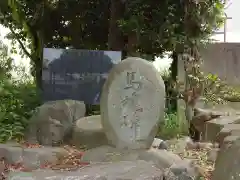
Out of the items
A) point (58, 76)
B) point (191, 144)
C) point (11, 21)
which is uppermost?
point (11, 21)

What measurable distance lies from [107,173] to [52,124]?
2932 millimetres

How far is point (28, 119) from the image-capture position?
699 centimetres

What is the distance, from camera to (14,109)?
24.0 ft

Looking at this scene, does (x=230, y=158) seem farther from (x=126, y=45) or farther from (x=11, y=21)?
(x=11, y=21)

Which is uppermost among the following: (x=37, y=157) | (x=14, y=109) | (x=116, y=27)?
(x=116, y=27)

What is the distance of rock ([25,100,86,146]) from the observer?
6.52m

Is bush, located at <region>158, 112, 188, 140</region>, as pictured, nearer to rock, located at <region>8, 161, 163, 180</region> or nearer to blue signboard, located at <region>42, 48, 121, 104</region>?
blue signboard, located at <region>42, 48, 121, 104</region>

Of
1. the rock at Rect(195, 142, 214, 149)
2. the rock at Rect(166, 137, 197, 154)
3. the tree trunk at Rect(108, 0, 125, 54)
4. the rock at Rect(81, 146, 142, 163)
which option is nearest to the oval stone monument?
the rock at Rect(81, 146, 142, 163)

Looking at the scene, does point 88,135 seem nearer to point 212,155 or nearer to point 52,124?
point 52,124

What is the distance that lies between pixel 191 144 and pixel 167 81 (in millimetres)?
4516

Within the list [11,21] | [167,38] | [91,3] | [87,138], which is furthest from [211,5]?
[11,21]

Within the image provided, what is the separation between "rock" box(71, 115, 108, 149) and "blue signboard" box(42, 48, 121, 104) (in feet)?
6.04

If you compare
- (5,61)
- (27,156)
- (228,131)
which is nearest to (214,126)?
(228,131)

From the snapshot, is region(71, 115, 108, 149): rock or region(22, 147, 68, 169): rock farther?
region(71, 115, 108, 149): rock
